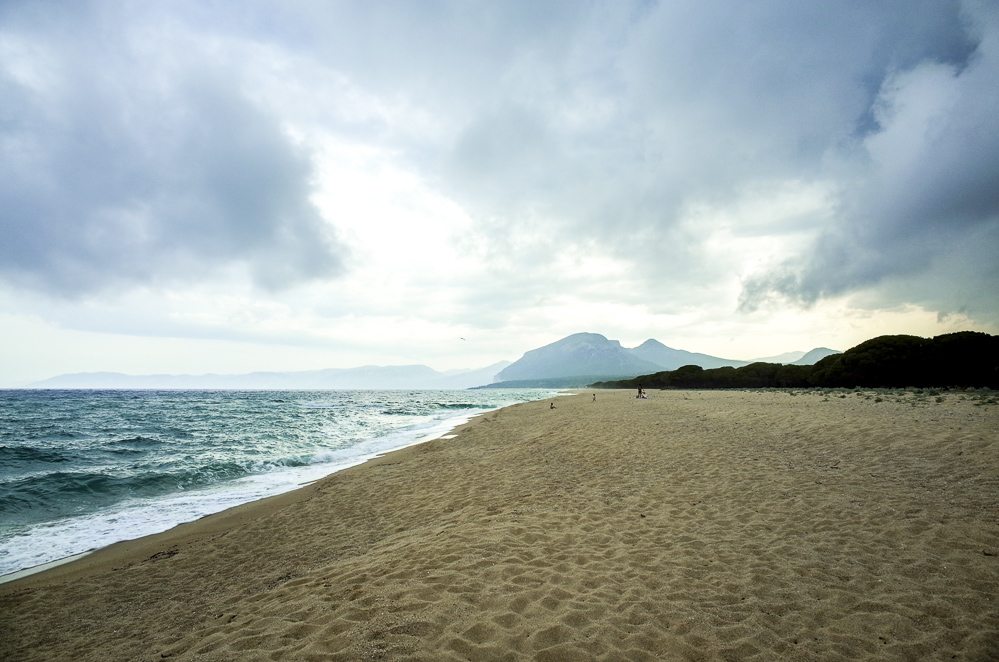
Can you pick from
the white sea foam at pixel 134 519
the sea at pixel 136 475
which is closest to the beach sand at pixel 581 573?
the white sea foam at pixel 134 519

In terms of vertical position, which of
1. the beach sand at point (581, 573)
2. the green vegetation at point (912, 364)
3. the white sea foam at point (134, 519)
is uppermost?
the green vegetation at point (912, 364)

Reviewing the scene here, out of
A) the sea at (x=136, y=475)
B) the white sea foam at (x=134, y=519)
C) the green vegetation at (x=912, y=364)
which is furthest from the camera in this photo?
the green vegetation at (x=912, y=364)

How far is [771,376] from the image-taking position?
73750mm

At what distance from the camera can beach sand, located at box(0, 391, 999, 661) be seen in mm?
4422

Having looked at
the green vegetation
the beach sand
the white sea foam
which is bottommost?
the white sea foam

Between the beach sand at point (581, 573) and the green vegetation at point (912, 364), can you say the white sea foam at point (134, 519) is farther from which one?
the green vegetation at point (912, 364)

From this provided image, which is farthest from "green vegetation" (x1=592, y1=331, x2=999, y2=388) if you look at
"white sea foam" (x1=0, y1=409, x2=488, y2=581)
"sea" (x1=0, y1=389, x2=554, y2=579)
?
"white sea foam" (x1=0, y1=409, x2=488, y2=581)

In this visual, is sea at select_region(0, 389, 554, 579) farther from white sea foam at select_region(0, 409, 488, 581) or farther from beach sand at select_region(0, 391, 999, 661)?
beach sand at select_region(0, 391, 999, 661)

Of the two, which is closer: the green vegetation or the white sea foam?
the white sea foam

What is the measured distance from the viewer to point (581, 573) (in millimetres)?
5820

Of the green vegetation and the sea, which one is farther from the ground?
the green vegetation

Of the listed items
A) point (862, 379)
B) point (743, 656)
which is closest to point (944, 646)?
point (743, 656)

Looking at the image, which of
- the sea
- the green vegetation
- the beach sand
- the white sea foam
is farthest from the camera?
the green vegetation

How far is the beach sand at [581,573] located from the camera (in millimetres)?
4422
